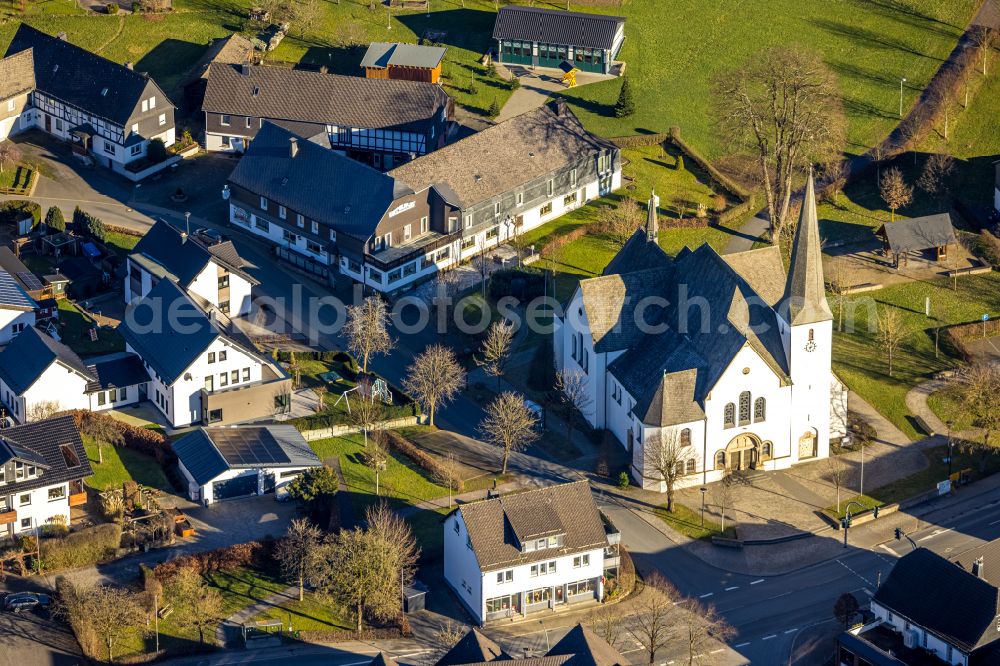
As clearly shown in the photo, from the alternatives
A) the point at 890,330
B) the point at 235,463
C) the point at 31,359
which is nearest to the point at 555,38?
the point at 890,330

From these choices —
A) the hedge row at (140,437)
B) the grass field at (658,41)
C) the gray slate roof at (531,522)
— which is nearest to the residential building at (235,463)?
the hedge row at (140,437)

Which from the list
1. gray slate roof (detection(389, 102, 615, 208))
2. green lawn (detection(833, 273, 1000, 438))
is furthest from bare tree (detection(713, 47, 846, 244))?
green lawn (detection(833, 273, 1000, 438))

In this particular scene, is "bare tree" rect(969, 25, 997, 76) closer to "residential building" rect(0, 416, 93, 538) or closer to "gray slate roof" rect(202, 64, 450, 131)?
"gray slate roof" rect(202, 64, 450, 131)

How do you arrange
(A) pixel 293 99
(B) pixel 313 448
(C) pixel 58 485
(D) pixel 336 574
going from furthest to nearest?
(A) pixel 293 99 < (B) pixel 313 448 < (C) pixel 58 485 < (D) pixel 336 574

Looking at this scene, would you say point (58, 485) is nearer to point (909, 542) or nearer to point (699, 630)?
point (699, 630)

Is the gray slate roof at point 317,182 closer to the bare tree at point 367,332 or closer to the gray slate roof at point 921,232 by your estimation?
the bare tree at point 367,332

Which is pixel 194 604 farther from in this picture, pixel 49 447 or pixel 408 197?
pixel 408 197

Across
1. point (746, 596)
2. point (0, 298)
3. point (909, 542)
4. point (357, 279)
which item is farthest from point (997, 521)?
point (0, 298)
